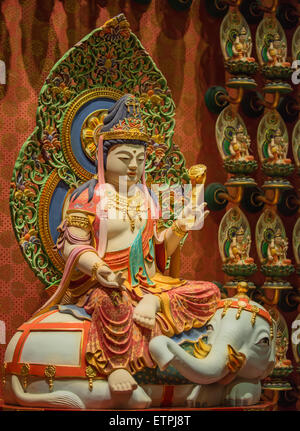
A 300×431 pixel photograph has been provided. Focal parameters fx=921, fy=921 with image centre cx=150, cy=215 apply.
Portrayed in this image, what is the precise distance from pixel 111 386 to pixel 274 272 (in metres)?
1.63

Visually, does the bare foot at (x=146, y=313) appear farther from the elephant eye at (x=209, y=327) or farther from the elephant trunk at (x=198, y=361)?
the elephant eye at (x=209, y=327)

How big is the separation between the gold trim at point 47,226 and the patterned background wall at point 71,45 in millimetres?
411

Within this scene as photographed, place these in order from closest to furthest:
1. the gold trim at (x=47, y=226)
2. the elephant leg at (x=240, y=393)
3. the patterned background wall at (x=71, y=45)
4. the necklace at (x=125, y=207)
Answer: the elephant leg at (x=240, y=393), the necklace at (x=125, y=207), the gold trim at (x=47, y=226), the patterned background wall at (x=71, y=45)

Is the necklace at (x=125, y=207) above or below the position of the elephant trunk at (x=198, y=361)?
above

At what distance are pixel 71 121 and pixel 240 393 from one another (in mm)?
1629

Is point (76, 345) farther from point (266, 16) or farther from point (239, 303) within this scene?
point (266, 16)

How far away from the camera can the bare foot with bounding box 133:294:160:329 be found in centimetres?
410

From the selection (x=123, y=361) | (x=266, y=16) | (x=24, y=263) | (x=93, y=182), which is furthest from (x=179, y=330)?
(x=266, y=16)

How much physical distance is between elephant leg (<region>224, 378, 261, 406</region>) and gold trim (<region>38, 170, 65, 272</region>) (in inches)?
43.3

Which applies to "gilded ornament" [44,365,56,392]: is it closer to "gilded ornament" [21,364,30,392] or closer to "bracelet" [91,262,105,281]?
"gilded ornament" [21,364,30,392]

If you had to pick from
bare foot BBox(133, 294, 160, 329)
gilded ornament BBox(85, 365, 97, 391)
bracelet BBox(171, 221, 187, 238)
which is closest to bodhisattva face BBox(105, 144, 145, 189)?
bracelet BBox(171, 221, 187, 238)

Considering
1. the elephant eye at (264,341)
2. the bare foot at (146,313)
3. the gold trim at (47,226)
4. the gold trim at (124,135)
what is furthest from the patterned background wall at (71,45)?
the elephant eye at (264,341)

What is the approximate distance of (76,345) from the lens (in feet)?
13.3

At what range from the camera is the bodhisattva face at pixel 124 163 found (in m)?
4.46
